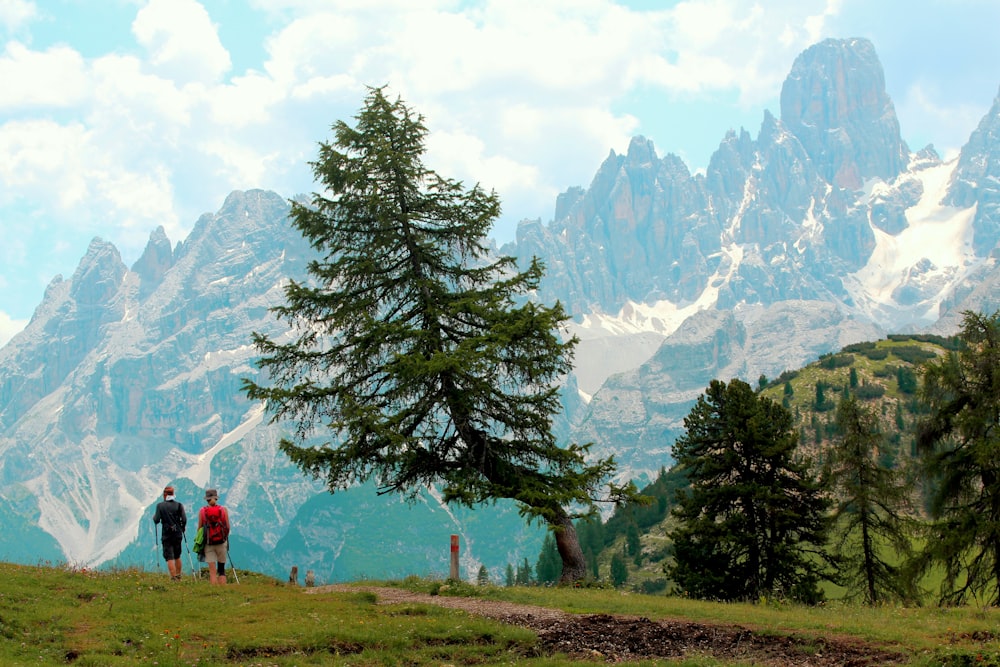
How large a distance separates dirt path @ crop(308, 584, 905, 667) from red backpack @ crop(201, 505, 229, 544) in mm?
8375

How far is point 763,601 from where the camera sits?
24922mm

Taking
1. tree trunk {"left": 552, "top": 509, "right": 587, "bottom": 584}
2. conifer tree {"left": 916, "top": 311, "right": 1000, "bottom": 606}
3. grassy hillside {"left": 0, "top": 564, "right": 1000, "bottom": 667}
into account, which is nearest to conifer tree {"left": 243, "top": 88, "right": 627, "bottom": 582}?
tree trunk {"left": 552, "top": 509, "right": 587, "bottom": 584}

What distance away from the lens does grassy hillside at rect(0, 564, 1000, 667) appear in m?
16.6

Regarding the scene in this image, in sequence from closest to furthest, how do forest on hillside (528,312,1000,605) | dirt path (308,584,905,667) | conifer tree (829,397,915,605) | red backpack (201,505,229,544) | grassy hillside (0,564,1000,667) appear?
grassy hillside (0,564,1000,667), dirt path (308,584,905,667), red backpack (201,505,229,544), forest on hillside (528,312,1000,605), conifer tree (829,397,915,605)

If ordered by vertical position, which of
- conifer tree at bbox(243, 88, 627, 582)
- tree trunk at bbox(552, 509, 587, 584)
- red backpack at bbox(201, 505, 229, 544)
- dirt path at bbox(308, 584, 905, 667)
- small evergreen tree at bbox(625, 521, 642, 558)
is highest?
conifer tree at bbox(243, 88, 627, 582)

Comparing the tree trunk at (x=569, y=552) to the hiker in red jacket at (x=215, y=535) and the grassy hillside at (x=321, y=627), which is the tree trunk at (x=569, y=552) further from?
the hiker in red jacket at (x=215, y=535)

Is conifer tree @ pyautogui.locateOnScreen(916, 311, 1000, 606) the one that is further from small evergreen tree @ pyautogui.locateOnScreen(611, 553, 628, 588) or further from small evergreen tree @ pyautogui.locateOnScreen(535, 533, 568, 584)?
small evergreen tree @ pyautogui.locateOnScreen(535, 533, 568, 584)

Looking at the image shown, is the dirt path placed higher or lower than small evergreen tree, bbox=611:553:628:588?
higher

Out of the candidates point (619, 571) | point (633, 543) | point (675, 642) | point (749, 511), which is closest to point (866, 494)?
point (749, 511)

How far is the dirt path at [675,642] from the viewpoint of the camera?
1681cm

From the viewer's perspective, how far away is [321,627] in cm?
1878

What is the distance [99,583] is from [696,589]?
2859 cm

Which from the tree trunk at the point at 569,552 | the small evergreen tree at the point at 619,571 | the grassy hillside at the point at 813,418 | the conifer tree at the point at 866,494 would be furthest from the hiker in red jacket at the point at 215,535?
the small evergreen tree at the point at 619,571

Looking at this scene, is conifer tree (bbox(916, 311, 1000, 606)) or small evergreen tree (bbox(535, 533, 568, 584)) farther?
small evergreen tree (bbox(535, 533, 568, 584))
